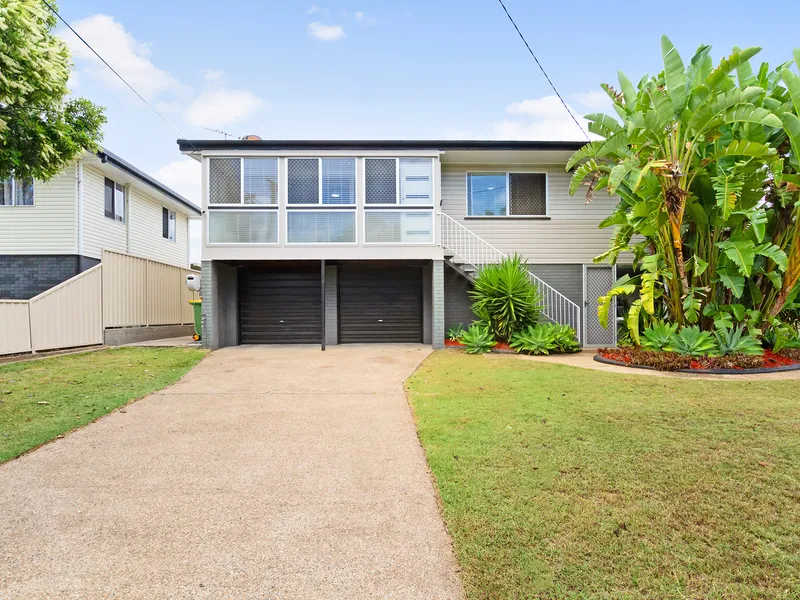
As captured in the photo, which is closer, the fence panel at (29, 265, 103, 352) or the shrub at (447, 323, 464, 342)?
the fence panel at (29, 265, 103, 352)

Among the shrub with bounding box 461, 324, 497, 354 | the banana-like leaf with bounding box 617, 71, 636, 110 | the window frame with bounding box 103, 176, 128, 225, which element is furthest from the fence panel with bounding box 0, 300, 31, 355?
the banana-like leaf with bounding box 617, 71, 636, 110

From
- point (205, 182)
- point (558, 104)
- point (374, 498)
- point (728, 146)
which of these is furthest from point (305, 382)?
point (558, 104)

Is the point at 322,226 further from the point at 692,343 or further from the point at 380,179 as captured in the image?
the point at 692,343

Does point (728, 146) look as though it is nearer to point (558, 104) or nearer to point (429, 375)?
point (558, 104)

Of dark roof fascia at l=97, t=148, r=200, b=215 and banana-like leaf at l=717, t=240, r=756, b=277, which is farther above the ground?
dark roof fascia at l=97, t=148, r=200, b=215

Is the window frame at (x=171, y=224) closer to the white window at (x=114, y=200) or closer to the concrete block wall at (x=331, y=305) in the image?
the white window at (x=114, y=200)

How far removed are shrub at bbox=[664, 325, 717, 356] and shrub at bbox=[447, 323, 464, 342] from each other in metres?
4.61

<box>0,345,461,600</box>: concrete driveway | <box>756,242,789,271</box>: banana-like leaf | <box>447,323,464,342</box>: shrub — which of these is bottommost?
<box>0,345,461,600</box>: concrete driveway

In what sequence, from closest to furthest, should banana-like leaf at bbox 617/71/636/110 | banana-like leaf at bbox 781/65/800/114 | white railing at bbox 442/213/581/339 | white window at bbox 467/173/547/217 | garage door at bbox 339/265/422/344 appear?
banana-like leaf at bbox 781/65/800/114, banana-like leaf at bbox 617/71/636/110, white railing at bbox 442/213/581/339, white window at bbox 467/173/547/217, garage door at bbox 339/265/422/344

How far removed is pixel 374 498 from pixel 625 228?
8066 millimetres

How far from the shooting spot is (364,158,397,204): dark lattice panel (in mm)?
11352

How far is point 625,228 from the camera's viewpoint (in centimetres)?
906

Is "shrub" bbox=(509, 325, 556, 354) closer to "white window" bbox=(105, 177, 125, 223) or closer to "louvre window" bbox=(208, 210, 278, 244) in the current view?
"louvre window" bbox=(208, 210, 278, 244)

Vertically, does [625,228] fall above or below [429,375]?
above
